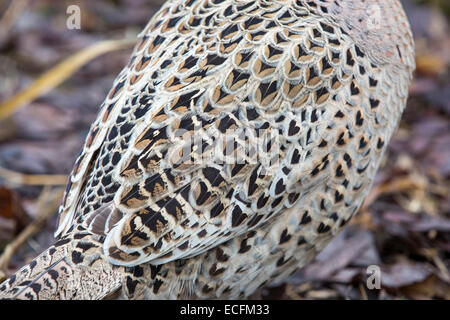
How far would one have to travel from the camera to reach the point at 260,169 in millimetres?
3234

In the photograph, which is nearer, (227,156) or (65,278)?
(65,278)

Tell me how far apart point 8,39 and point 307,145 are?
449 cm

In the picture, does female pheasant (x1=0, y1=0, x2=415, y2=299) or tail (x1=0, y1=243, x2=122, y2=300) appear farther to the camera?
female pheasant (x1=0, y1=0, x2=415, y2=299)

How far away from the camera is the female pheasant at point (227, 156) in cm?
312

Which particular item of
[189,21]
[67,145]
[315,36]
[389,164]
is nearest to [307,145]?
[315,36]

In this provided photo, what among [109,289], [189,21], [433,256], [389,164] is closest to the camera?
[109,289]

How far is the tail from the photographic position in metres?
3.00

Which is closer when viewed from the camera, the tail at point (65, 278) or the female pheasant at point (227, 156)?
the tail at point (65, 278)

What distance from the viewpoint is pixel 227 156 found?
10.4 ft

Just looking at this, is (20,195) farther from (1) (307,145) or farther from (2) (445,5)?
(2) (445,5)

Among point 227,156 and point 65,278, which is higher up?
point 227,156

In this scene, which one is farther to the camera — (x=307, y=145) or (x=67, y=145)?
(x=67, y=145)

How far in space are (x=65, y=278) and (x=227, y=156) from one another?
99 cm

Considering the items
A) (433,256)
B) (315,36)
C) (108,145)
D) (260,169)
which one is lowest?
(433,256)
